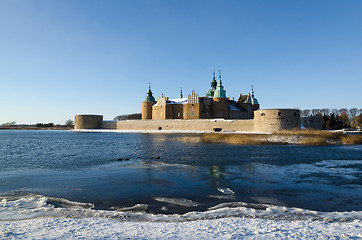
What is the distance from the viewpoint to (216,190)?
743cm

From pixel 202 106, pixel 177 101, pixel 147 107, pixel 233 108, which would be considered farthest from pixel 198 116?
pixel 147 107

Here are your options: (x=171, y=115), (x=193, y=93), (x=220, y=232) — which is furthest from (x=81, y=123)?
Answer: (x=220, y=232)

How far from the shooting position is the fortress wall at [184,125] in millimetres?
43656

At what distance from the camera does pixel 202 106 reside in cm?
5659

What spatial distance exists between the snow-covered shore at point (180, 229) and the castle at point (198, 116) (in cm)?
3538

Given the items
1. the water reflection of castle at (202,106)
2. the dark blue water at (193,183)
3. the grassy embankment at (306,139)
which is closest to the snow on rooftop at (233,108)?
the water reflection of castle at (202,106)

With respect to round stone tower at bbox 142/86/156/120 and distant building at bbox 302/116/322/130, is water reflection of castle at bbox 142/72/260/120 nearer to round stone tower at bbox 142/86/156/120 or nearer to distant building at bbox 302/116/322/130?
round stone tower at bbox 142/86/156/120

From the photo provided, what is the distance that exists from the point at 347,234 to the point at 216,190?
148 inches

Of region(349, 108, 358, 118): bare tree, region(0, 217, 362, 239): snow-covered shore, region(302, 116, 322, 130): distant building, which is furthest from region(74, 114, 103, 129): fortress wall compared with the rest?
region(349, 108, 358, 118): bare tree

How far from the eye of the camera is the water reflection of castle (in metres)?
56.0

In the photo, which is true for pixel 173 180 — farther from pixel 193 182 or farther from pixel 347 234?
pixel 347 234

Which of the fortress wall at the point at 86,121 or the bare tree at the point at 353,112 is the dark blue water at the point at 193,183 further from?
the bare tree at the point at 353,112

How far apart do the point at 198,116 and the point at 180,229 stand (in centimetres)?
5086

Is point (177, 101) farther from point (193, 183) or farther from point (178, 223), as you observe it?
point (178, 223)
